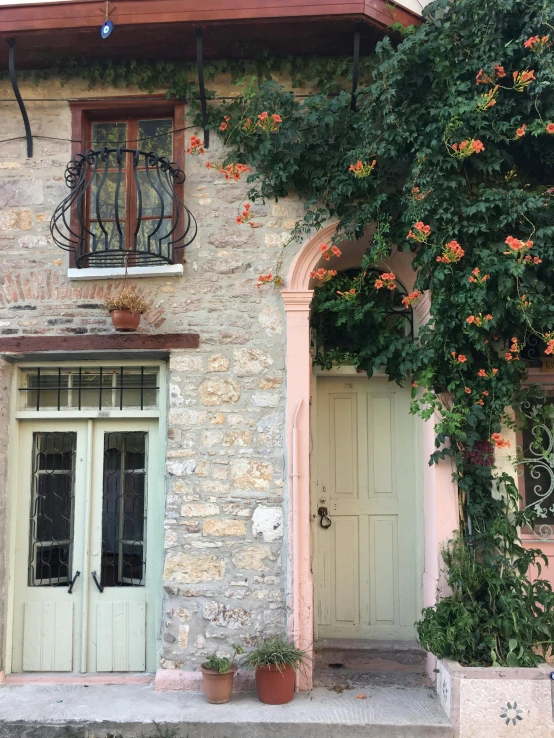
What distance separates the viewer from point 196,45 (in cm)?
521

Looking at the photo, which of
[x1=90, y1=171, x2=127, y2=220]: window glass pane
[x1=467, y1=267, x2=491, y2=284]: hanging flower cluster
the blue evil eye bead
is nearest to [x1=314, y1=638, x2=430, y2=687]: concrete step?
[x1=467, y1=267, x2=491, y2=284]: hanging flower cluster

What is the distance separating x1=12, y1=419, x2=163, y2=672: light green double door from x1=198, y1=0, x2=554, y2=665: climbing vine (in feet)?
6.22

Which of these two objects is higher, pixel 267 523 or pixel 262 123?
pixel 262 123

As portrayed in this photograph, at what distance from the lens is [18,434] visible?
546 cm

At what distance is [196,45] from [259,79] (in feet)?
1.79

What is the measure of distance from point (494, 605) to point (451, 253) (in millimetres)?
2404

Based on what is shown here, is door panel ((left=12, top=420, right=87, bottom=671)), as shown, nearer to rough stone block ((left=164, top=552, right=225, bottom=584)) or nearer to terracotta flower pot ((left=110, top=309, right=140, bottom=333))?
rough stone block ((left=164, top=552, right=225, bottom=584))

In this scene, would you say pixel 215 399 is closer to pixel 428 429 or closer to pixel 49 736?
pixel 428 429

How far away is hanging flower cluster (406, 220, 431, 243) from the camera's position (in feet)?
15.1

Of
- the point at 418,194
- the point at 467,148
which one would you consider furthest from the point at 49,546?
the point at 467,148

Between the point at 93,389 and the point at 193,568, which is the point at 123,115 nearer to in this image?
the point at 93,389

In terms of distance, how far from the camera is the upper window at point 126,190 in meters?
5.32

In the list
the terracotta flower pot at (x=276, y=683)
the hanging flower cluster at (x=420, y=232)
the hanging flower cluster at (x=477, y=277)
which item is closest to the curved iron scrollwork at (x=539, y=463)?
the hanging flower cluster at (x=477, y=277)

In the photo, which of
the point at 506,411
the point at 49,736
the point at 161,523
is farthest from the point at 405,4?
the point at 49,736
